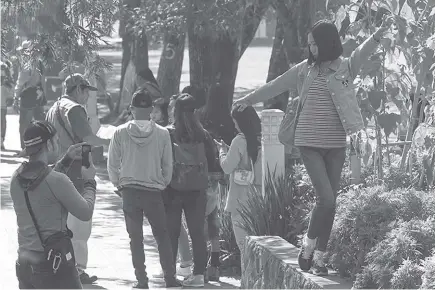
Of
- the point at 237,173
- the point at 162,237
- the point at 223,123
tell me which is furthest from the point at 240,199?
the point at 223,123

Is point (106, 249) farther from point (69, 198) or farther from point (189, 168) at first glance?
point (69, 198)

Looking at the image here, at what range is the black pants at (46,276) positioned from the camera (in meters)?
6.33

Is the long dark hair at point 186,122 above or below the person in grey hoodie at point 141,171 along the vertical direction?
above

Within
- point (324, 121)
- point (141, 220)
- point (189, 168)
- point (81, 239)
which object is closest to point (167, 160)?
point (189, 168)

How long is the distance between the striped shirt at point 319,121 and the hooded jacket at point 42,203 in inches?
63.1

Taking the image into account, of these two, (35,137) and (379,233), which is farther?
(379,233)

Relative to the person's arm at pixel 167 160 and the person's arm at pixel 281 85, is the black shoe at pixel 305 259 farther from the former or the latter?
the person's arm at pixel 167 160

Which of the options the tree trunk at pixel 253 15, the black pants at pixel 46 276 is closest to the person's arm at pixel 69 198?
the black pants at pixel 46 276

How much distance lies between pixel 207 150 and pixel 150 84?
1298 mm

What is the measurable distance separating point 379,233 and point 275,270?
0.90 metres

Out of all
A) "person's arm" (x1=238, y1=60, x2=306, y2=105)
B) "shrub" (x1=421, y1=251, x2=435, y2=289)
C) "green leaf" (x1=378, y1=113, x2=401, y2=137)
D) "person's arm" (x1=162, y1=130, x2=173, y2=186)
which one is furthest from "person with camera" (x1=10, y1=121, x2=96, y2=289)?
"green leaf" (x1=378, y1=113, x2=401, y2=137)

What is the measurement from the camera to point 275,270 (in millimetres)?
7746

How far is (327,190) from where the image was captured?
7113mm

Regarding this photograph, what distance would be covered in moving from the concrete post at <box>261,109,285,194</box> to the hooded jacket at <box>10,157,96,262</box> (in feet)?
11.6
